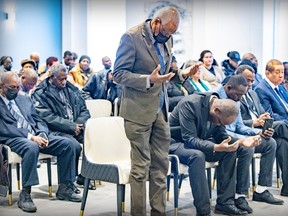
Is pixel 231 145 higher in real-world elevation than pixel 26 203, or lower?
higher

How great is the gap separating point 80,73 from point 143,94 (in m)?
4.86

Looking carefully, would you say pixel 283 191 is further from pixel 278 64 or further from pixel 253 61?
pixel 253 61

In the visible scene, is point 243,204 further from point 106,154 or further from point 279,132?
point 106,154

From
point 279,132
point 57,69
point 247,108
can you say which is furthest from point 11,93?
point 279,132

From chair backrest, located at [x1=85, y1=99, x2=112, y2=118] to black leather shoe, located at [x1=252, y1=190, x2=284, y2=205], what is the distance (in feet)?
5.89

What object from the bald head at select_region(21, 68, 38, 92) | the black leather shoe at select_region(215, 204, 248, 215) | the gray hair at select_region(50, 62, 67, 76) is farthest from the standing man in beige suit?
the bald head at select_region(21, 68, 38, 92)

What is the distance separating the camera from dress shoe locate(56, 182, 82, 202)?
483cm

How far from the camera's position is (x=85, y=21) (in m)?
10.8

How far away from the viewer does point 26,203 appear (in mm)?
4527

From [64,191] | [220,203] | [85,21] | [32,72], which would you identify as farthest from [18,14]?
[220,203]

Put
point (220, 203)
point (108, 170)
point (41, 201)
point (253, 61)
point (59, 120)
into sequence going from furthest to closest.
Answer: point (253, 61) → point (59, 120) → point (41, 201) → point (220, 203) → point (108, 170)

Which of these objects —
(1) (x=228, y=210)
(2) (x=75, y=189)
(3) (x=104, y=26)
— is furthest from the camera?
(3) (x=104, y=26)

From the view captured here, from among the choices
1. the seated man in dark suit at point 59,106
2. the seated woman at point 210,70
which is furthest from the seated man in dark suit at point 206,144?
the seated woman at point 210,70

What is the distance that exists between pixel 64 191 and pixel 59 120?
2.09 feet
